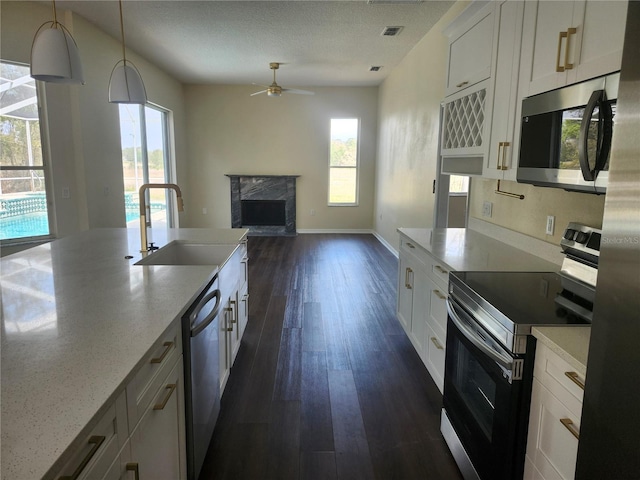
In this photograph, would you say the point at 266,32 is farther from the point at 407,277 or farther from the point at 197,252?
the point at 407,277

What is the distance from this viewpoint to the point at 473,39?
2709 millimetres

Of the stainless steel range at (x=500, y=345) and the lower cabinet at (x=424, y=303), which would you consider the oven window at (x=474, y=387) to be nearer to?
the stainless steel range at (x=500, y=345)

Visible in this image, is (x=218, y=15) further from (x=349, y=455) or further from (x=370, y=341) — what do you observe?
(x=349, y=455)

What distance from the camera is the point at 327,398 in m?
2.57

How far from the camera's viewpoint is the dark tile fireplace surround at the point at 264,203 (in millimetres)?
8289

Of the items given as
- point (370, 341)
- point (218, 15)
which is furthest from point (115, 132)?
point (370, 341)

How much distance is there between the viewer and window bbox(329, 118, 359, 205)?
27.2ft

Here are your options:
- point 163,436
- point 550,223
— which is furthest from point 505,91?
point 163,436

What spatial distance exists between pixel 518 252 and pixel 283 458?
5.96ft

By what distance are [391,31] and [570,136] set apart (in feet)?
11.7

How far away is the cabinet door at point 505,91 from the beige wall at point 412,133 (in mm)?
1737

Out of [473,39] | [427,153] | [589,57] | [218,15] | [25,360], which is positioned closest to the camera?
[25,360]

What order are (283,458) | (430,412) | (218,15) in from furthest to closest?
(218,15) < (430,412) < (283,458)

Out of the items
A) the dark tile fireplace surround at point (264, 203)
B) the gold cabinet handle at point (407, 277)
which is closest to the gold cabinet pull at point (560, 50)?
the gold cabinet handle at point (407, 277)
